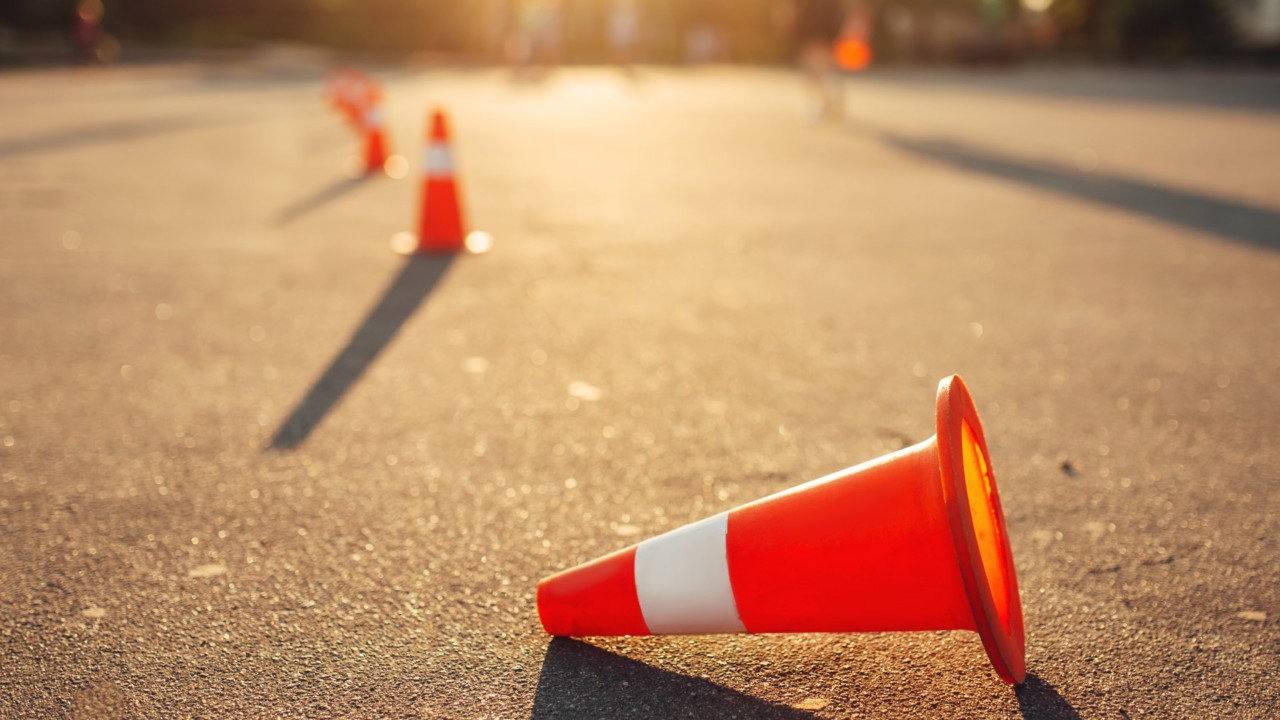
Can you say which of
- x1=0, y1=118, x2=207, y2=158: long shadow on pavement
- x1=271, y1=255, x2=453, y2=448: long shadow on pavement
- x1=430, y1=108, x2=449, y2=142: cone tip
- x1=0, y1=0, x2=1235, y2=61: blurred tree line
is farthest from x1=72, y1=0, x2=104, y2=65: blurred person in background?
x1=271, y1=255, x2=453, y2=448: long shadow on pavement

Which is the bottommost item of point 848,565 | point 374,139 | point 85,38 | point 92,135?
point 85,38

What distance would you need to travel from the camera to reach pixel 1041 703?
2561 mm

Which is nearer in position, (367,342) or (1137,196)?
(367,342)

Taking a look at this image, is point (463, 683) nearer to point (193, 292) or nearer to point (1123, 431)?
point (1123, 431)

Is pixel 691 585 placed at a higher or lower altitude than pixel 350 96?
higher

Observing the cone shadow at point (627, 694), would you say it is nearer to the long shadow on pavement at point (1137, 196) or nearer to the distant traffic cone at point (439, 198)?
the distant traffic cone at point (439, 198)

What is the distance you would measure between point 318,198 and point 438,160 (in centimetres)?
292

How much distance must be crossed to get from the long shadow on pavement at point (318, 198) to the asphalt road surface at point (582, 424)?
0.06m

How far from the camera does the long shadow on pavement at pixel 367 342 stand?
173 inches

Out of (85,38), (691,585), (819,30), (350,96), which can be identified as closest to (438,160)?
(691,585)

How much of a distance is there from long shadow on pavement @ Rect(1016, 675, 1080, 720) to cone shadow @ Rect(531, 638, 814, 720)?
1.40ft

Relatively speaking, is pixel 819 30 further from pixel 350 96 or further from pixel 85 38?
pixel 85 38

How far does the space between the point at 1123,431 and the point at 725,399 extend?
4.37 ft

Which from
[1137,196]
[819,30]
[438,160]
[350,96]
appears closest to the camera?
[438,160]
